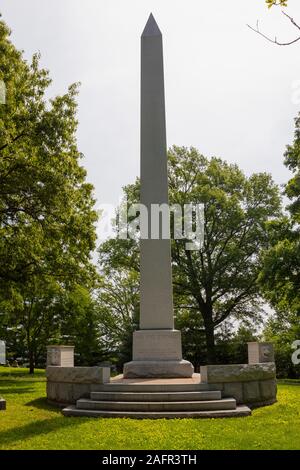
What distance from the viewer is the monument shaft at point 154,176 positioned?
15203 mm

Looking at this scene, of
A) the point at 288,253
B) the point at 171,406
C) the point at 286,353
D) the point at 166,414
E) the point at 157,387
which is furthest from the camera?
the point at 286,353

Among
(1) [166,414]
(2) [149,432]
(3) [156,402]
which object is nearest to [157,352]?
(3) [156,402]

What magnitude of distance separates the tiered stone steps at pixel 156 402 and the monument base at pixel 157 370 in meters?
2.26

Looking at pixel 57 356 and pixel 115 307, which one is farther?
pixel 115 307

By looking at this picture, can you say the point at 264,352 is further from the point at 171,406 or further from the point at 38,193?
the point at 38,193

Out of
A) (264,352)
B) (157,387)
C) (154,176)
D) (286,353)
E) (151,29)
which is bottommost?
(286,353)

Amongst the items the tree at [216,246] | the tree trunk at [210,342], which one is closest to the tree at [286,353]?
the tree at [216,246]

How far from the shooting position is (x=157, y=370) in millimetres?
13875

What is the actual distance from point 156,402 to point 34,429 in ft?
9.42

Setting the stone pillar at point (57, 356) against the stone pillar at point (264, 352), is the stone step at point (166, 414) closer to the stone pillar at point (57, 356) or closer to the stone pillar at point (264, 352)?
the stone pillar at point (57, 356)

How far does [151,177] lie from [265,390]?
7679 millimetres

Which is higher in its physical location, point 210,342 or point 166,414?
point 210,342

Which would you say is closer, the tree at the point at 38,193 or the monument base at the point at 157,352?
the monument base at the point at 157,352

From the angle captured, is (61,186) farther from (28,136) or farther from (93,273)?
(93,273)
